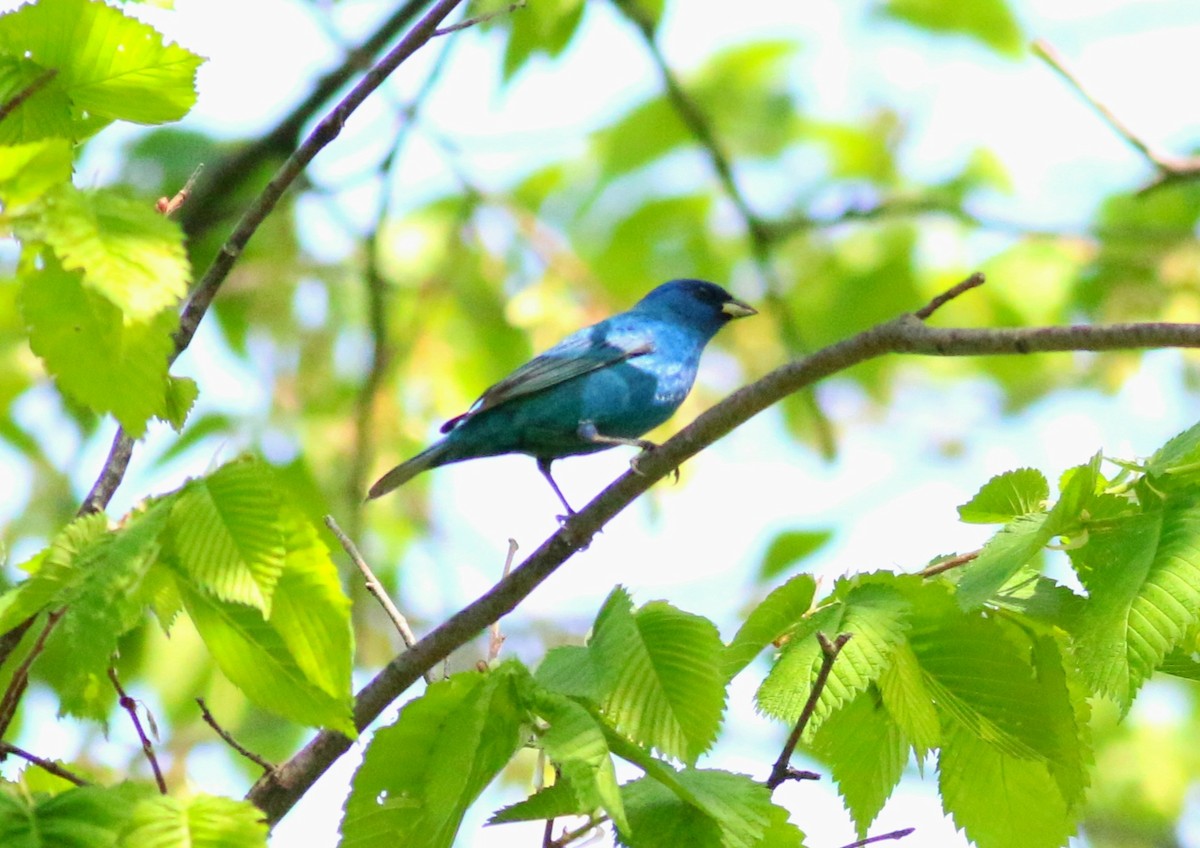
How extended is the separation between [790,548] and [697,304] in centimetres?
246

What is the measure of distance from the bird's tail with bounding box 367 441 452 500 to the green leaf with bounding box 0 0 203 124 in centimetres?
434

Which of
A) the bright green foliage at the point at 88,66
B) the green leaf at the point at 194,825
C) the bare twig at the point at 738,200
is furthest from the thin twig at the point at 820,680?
the bare twig at the point at 738,200

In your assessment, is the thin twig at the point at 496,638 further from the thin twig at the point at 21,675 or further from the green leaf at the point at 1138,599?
the green leaf at the point at 1138,599

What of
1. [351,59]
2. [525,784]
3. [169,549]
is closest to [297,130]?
[351,59]

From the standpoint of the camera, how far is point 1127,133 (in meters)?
5.76

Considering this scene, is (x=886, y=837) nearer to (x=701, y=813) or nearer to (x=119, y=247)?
(x=701, y=813)

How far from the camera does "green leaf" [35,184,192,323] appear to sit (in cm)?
212

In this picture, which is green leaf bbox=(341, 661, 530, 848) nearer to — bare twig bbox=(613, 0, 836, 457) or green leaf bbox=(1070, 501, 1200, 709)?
green leaf bbox=(1070, 501, 1200, 709)

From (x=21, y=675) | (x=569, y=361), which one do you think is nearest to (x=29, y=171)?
(x=21, y=675)

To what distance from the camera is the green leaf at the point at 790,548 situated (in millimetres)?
10281

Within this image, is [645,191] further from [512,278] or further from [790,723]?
[790,723]

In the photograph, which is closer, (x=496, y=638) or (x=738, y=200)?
(x=496, y=638)

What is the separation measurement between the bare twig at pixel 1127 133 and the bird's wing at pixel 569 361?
111 inches

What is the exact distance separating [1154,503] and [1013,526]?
0.26 meters
